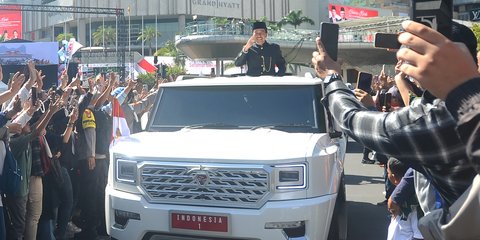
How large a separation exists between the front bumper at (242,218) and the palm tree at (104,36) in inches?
3520

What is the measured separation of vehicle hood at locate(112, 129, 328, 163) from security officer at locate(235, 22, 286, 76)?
2.32 m

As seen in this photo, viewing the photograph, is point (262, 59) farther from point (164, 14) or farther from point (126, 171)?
point (164, 14)

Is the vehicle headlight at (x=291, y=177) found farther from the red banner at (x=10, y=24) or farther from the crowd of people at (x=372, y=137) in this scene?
the red banner at (x=10, y=24)

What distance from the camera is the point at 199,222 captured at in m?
4.46

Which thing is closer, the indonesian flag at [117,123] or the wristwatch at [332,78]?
the wristwatch at [332,78]

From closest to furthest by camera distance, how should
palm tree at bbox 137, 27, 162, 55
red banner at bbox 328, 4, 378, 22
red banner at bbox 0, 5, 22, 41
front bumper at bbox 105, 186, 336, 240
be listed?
1. front bumper at bbox 105, 186, 336, 240
2. palm tree at bbox 137, 27, 162, 55
3. red banner at bbox 328, 4, 378, 22
4. red banner at bbox 0, 5, 22, 41

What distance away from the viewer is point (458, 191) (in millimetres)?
1475

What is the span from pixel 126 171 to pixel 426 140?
3.85m

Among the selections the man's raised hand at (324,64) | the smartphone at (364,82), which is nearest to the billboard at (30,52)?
the smartphone at (364,82)

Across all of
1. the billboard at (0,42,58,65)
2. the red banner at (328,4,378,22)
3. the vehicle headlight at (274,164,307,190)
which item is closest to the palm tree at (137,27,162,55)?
the red banner at (328,4,378,22)

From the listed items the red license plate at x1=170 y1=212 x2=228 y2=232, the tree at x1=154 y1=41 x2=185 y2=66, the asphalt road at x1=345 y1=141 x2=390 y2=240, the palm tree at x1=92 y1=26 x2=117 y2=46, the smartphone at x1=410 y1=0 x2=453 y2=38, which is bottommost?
the asphalt road at x1=345 y1=141 x2=390 y2=240

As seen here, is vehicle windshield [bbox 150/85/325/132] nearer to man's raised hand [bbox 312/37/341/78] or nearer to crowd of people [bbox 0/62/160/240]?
crowd of people [bbox 0/62/160/240]

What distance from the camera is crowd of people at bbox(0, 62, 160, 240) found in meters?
5.41

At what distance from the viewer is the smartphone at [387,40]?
75.4 inches
